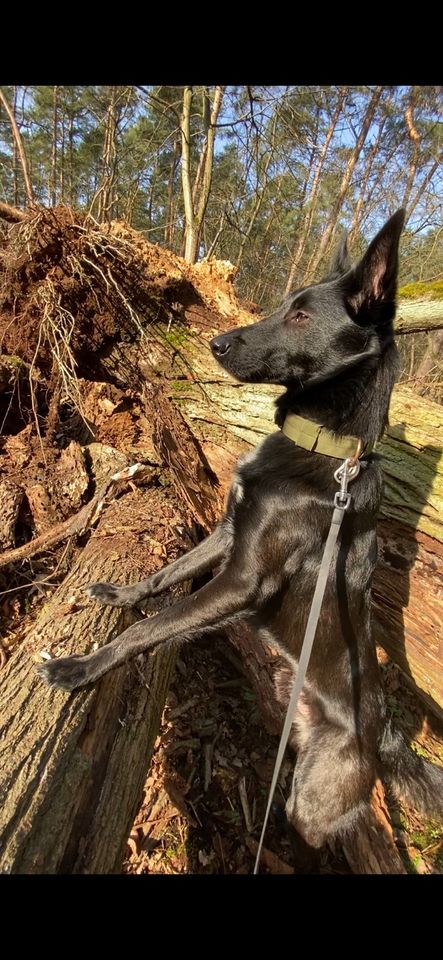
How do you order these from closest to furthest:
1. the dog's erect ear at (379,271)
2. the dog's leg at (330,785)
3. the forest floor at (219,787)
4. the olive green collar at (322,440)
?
the dog's erect ear at (379,271) → the olive green collar at (322,440) → the dog's leg at (330,785) → the forest floor at (219,787)

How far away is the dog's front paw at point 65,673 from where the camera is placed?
2.14 m

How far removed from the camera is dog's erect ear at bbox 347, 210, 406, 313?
1.99m

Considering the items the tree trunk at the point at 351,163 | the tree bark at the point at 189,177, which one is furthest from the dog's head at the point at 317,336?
the tree trunk at the point at 351,163

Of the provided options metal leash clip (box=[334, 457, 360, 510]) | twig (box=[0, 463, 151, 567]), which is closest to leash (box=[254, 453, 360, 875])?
metal leash clip (box=[334, 457, 360, 510])

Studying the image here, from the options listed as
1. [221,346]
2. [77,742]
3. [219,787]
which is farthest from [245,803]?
[221,346]

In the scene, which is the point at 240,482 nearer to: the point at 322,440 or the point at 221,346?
the point at 322,440

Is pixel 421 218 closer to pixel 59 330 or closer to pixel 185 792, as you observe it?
pixel 59 330

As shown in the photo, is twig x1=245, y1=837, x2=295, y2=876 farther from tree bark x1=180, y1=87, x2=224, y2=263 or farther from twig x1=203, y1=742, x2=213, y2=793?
tree bark x1=180, y1=87, x2=224, y2=263

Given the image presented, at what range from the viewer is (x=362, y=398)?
2379mm

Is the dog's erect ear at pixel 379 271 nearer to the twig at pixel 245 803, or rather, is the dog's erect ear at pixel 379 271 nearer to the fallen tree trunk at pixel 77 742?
the fallen tree trunk at pixel 77 742

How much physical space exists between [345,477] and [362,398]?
0.69 meters

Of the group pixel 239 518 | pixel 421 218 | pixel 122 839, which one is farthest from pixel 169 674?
pixel 421 218

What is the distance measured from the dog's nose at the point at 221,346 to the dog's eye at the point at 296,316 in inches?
14.2
